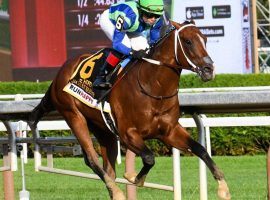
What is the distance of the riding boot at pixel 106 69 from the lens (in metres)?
6.98

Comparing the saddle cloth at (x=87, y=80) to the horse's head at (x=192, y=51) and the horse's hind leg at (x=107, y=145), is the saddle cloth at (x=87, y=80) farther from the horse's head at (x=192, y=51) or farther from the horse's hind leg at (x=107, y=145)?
the horse's head at (x=192, y=51)

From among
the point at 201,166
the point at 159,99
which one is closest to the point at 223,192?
the point at 201,166

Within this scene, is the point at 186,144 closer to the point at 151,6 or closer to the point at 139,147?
the point at 139,147

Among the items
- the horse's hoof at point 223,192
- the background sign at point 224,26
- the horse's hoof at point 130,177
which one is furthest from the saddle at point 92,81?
the background sign at point 224,26

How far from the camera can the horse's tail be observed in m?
7.49

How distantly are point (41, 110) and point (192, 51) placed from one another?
61.8 inches

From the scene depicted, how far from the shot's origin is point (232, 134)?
47.2 ft

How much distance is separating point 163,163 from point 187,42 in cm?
715

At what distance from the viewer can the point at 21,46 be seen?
17.2 metres

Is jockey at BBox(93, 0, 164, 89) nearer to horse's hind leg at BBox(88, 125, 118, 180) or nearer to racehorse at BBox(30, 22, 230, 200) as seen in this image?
racehorse at BBox(30, 22, 230, 200)

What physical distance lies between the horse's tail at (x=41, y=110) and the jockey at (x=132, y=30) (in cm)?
65

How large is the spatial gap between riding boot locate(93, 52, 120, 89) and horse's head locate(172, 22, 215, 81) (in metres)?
0.58

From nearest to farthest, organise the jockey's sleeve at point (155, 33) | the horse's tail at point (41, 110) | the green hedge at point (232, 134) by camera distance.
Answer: the jockey's sleeve at point (155, 33)
the horse's tail at point (41, 110)
the green hedge at point (232, 134)

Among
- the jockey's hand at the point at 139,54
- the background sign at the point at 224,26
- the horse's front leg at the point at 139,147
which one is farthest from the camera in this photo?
the background sign at the point at 224,26
